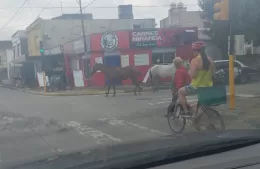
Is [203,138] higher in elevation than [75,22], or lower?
lower

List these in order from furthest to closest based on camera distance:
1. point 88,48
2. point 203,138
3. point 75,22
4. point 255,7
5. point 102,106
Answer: point 75,22
point 88,48
point 102,106
point 255,7
point 203,138

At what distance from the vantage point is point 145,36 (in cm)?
2506

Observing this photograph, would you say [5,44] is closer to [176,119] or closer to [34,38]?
[34,38]

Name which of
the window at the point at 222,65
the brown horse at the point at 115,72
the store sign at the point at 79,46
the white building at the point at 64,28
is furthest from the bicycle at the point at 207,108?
the white building at the point at 64,28

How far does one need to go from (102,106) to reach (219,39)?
573 inches

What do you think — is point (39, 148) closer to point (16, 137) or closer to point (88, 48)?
point (16, 137)

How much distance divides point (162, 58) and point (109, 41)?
378 cm

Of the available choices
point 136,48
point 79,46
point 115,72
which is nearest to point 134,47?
point 136,48

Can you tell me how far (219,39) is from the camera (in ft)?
85.1

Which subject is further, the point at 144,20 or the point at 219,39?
the point at 144,20

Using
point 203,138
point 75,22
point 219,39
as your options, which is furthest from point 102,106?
point 75,22

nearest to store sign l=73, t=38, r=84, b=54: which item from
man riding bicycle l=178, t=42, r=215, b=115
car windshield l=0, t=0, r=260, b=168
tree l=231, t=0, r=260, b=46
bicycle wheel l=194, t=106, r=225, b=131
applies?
car windshield l=0, t=0, r=260, b=168

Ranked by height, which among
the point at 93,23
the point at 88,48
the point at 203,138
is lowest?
the point at 203,138

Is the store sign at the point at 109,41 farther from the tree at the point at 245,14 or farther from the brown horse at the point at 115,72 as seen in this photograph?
the tree at the point at 245,14
